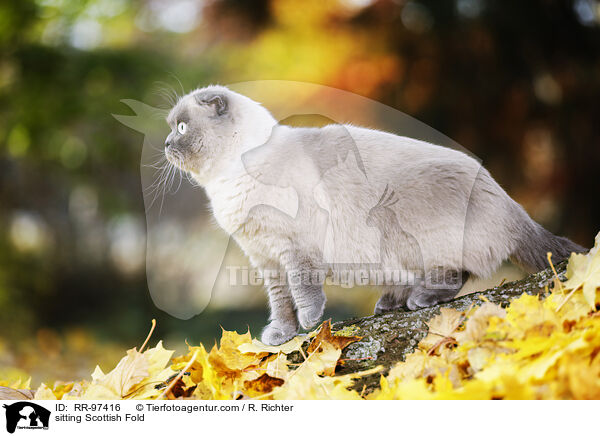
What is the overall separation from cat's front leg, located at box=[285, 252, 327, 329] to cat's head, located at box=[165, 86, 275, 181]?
32cm

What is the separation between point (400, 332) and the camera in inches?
42.1

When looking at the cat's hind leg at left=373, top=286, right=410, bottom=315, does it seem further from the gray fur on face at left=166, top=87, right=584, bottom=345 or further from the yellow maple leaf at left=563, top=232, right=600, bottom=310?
the yellow maple leaf at left=563, top=232, right=600, bottom=310

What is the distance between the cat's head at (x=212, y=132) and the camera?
131 centimetres

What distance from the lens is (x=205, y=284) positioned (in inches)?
66.7

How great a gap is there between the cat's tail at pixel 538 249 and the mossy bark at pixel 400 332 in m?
0.06

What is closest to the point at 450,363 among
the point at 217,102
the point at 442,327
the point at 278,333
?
the point at 442,327

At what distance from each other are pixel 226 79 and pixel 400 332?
3.96ft

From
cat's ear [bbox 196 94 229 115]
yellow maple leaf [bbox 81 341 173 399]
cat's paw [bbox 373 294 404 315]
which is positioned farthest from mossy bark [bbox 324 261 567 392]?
cat's ear [bbox 196 94 229 115]

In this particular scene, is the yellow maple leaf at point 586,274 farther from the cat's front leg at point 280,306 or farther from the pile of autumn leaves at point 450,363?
the cat's front leg at point 280,306
